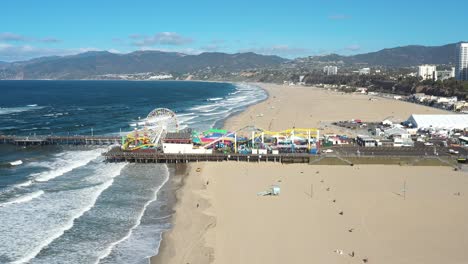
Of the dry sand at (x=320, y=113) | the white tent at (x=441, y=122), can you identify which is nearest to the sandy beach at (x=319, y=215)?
the white tent at (x=441, y=122)

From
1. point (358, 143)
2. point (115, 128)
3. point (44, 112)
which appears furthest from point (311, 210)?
point (44, 112)

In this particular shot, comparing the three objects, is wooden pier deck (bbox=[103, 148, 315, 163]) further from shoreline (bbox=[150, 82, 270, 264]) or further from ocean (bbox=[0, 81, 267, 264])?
shoreline (bbox=[150, 82, 270, 264])

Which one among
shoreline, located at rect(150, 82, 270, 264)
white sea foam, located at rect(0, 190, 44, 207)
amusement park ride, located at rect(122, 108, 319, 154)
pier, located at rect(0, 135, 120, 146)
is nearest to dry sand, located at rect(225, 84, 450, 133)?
amusement park ride, located at rect(122, 108, 319, 154)

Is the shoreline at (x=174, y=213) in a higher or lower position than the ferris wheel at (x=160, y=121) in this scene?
lower

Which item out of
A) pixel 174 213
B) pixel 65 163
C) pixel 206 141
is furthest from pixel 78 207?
pixel 206 141

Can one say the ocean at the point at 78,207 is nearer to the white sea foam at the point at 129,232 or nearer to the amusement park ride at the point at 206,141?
the white sea foam at the point at 129,232

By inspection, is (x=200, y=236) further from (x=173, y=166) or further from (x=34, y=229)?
(x=173, y=166)
